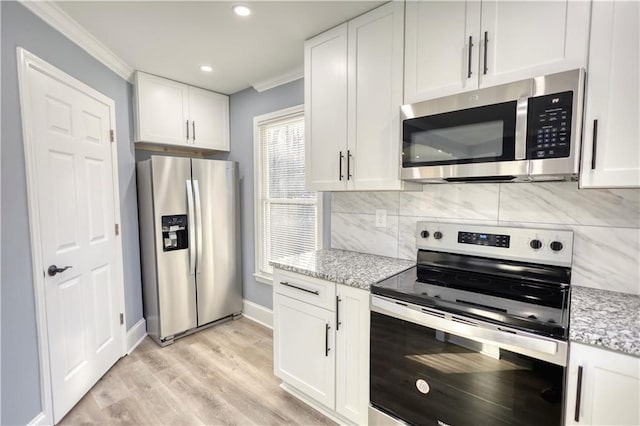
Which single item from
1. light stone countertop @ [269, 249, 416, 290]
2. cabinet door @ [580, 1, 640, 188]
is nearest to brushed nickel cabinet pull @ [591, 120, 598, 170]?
cabinet door @ [580, 1, 640, 188]

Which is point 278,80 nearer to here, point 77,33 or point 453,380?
point 77,33

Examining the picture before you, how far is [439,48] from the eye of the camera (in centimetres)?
159

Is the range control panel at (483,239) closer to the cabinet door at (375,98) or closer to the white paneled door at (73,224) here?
the cabinet door at (375,98)

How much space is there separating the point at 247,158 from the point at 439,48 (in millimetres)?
2254

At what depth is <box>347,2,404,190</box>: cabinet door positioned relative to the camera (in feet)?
5.74

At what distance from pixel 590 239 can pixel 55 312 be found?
2976 millimetres

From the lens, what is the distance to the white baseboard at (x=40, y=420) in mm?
1701

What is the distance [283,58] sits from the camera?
251cm

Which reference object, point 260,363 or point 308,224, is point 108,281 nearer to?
point 260,363

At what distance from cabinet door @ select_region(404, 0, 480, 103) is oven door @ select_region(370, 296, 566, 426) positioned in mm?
1121

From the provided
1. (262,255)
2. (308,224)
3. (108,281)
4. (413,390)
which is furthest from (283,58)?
(413,390)

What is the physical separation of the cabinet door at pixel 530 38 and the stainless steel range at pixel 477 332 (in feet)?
2.55

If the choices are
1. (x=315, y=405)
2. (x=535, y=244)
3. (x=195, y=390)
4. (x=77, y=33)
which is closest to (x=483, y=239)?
(x=535, y=244)

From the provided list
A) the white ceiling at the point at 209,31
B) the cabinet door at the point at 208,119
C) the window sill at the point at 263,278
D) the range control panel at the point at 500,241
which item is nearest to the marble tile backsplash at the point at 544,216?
the range control panel at the point at 500,241
